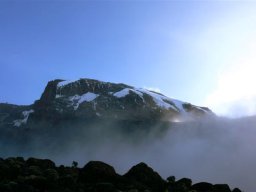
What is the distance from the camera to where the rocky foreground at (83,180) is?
56.9 m

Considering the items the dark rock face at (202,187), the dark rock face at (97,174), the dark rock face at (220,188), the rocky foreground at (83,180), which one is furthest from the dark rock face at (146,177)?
the dark rock face at (220,188)

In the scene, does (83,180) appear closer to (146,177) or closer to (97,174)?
(97,174)

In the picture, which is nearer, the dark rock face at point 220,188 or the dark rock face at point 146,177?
the dark rock face at point 146,177

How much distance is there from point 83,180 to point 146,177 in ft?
36.0

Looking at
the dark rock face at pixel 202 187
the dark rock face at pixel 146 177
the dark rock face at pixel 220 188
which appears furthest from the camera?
the dark rock face at pixel 202 187

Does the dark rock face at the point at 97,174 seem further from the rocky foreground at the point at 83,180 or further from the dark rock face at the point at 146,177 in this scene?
the dark rock face at the point at 146,177

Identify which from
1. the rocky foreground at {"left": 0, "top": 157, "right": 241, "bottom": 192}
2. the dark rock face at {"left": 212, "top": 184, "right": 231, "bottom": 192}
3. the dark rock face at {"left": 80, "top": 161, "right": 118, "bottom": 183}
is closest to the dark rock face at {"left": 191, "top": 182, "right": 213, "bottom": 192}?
the rocky foreground at {"left": 0, "top": 157, "right": 241, "bottom": 192}

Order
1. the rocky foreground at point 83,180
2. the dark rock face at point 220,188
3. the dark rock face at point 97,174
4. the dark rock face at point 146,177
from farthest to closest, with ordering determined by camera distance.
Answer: the dark rock face at point 220,188
the dark rock face at point 146,177
the dark rock face at point 97,174
the rocky foreground at point 83,180

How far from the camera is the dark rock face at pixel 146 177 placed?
230 ft

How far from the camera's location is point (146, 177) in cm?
7325

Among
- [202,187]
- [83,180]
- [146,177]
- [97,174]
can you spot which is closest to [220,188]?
[202,187]

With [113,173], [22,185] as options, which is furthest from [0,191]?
[113,173]

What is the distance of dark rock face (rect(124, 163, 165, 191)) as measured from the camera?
230 feet

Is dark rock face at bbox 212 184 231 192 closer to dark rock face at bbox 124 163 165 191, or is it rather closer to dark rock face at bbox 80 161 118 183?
dark rock face at bbox 124 163 165 191
